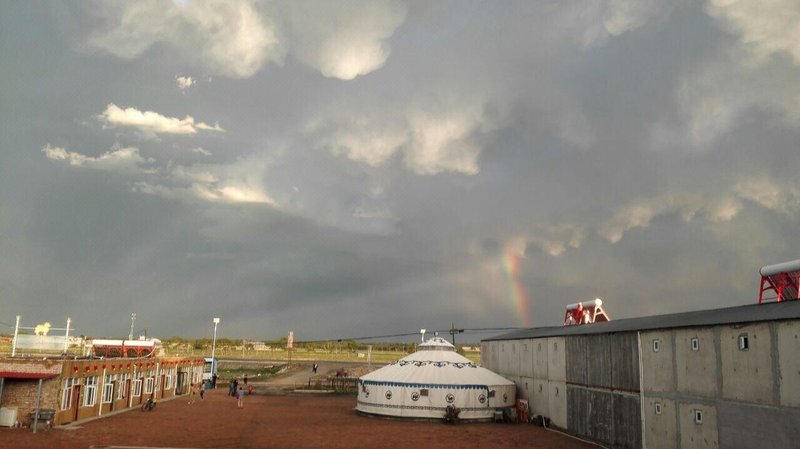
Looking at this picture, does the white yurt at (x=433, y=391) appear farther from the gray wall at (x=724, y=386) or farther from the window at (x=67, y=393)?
the window at (x=67, y=393)

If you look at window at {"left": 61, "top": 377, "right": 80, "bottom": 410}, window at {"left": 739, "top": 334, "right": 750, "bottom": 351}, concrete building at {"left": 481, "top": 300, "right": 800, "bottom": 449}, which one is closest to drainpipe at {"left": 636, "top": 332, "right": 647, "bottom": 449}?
concrete building at {"left": 481, "top": 300, "right": 800, "bottom": 449}

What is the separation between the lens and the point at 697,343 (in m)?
25.5

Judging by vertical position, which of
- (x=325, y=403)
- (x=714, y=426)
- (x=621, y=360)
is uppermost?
(x=621, y=360)

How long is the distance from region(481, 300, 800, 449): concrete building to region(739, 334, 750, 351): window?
0.04 metres

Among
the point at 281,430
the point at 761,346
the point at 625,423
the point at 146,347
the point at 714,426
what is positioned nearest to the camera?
the point at 761,346

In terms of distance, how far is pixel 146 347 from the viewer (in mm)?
57094

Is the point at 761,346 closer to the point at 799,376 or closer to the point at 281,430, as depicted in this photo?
the point at 799,376

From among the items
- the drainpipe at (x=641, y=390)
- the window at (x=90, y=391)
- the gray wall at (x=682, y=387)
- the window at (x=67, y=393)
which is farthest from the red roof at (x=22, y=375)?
the drainpipe at (x=641, y=390)

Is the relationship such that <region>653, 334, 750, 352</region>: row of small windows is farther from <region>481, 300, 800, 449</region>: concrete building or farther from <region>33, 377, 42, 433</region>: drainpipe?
<region>33, 377, 42, 433</region>: drainpipe

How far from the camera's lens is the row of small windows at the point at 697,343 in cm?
2241

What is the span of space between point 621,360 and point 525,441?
811cm

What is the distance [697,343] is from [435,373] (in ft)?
84.8

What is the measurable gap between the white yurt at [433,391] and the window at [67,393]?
22.1 meters

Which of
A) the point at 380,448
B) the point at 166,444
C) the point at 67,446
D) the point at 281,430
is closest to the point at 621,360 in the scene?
the point at 380,448
